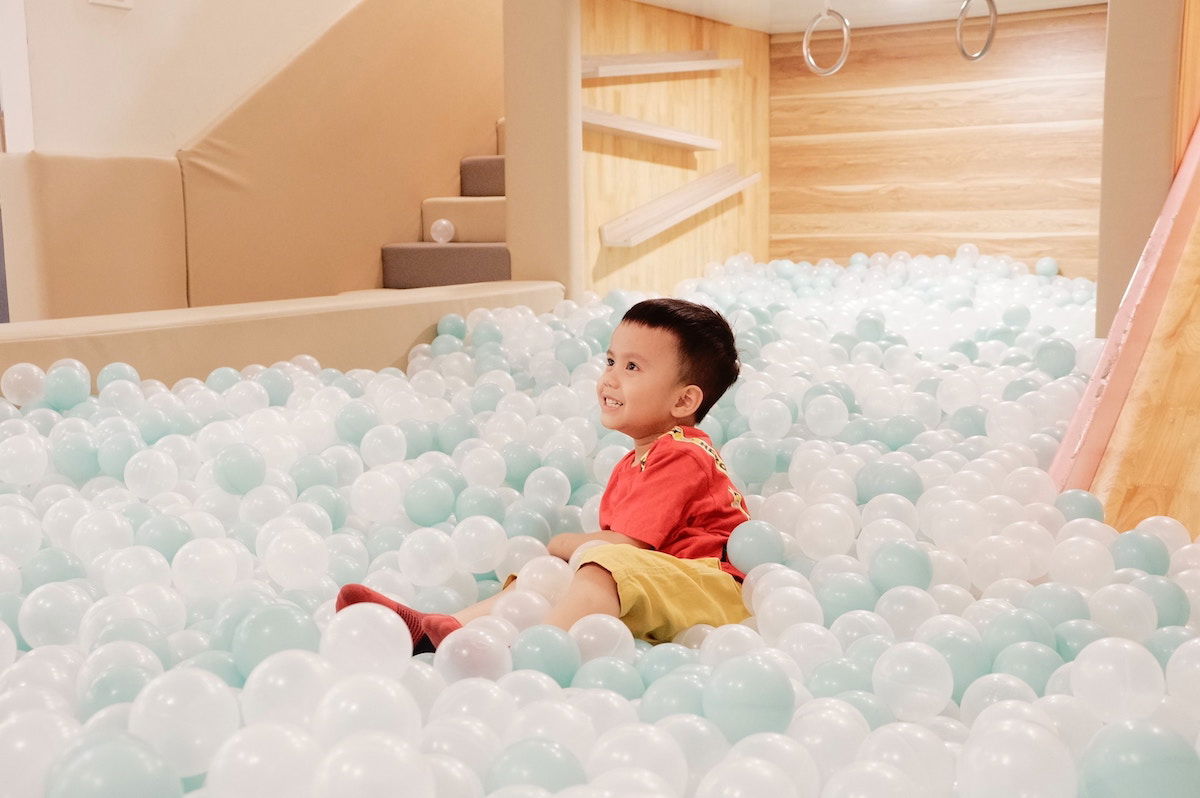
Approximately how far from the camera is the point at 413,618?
144 centimetres

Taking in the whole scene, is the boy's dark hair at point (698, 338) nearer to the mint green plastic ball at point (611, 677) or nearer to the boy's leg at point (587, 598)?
the boy's leg at point (587, 598)

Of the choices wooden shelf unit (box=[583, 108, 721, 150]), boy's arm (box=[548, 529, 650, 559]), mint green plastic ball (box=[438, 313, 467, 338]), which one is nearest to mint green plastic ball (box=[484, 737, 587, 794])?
boy's arm (box=[548, 529, 650, 559])

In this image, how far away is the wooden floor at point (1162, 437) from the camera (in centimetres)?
192

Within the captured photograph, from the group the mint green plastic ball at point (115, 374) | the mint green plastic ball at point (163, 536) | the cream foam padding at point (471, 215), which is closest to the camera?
the mint green plastic ball at point (163, 536)

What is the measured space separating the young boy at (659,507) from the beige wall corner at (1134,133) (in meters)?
1.55

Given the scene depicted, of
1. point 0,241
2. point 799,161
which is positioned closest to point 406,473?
point 0,241

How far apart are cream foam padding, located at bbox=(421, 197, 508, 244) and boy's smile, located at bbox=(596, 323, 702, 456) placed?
119 inches

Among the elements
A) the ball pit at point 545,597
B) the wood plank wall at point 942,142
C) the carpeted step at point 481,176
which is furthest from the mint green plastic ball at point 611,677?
the wood plank wall at point 942,142

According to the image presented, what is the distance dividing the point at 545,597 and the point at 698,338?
1.66ft

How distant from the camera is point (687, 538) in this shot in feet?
5.74

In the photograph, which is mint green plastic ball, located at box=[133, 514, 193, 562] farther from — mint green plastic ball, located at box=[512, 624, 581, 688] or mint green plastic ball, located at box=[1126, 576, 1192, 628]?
mint green plastic ball, located at box=[1126, 576, 1192, 628]

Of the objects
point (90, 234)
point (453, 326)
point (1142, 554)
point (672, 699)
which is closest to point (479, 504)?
point (672, 699)

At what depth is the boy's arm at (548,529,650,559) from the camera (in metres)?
1.71

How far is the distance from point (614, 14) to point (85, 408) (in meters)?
2.81
